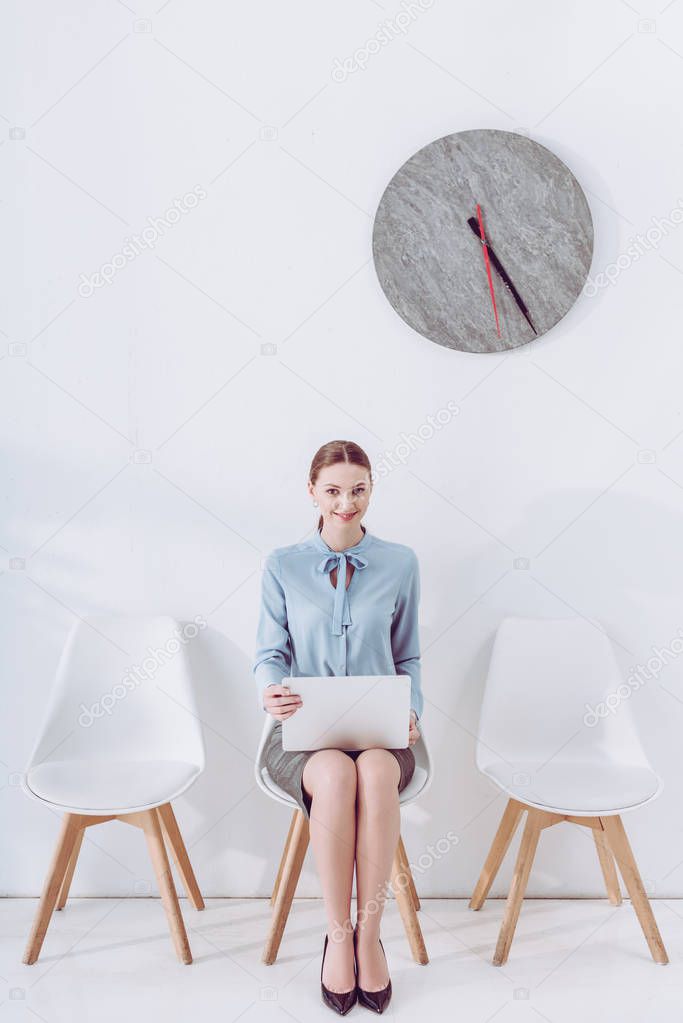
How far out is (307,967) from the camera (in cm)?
201

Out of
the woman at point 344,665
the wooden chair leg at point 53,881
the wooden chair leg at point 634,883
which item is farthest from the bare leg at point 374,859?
the wooden chair leg at point 53,881

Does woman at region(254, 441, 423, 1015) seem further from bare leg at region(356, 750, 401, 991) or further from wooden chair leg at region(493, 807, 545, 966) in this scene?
wooden chair leg at region(493, 807, 545, 966)

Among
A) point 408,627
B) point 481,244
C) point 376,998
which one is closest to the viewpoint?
point 376,998

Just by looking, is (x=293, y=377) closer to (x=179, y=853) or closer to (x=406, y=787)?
(x=406, y=787)

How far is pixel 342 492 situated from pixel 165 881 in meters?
0.96

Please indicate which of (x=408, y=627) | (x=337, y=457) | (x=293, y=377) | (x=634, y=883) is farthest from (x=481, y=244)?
(x=634, y=883)

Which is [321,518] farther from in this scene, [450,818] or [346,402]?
[450,818]

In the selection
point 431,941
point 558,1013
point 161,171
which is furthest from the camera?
point 161,171

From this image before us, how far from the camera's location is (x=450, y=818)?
2385 millimetres

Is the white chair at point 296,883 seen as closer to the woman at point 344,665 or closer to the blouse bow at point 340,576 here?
the woman at point 344,665

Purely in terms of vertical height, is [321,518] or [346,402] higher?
[346,402]

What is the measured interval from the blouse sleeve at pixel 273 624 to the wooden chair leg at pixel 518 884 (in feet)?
2.19

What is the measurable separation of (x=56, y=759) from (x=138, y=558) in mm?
541

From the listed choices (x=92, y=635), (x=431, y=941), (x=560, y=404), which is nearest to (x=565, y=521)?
(x=560, y=404)
